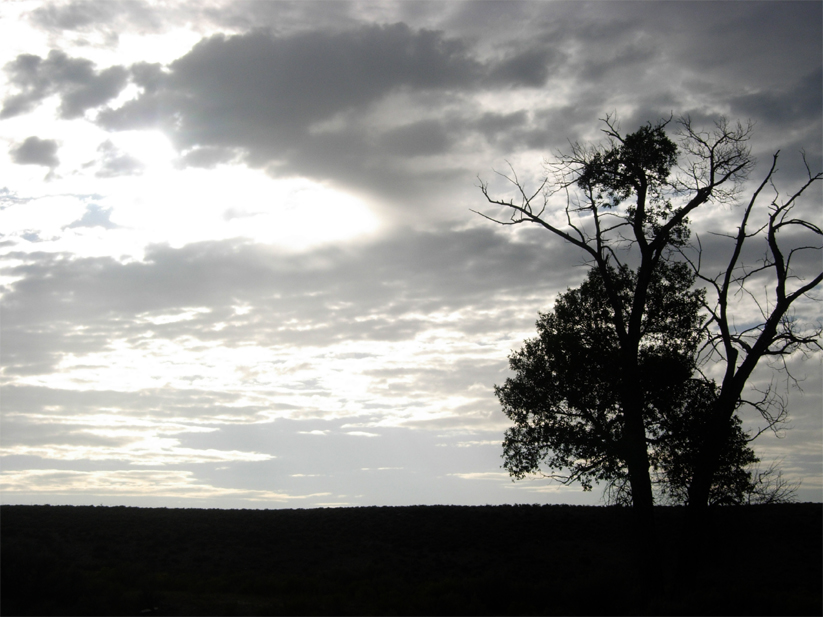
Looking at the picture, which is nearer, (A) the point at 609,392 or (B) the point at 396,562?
(A) the point at 609,392

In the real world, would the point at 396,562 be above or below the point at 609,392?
below

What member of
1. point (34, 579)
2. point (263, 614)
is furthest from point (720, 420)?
point (34, 579)

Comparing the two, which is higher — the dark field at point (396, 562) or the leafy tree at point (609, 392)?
the leafy tree at point (609, 392)

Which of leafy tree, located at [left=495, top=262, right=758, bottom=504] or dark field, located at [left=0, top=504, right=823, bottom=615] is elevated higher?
leafy tree, located at [left=495, top=262, right=758, bottom=504]

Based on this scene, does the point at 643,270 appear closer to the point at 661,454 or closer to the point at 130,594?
the point at 661,454

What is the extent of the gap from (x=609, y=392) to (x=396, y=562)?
17.0m

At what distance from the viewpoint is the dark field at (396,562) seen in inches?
670

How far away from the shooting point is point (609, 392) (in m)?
20.3

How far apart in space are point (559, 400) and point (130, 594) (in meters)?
14.8

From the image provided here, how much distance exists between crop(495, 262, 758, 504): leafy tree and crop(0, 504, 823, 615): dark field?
2.33 metres

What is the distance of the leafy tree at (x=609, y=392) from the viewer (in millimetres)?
19953

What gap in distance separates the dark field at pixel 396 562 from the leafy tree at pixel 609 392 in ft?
7.65

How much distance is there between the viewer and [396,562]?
3164 centimetres

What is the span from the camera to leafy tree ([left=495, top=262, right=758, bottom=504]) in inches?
786
